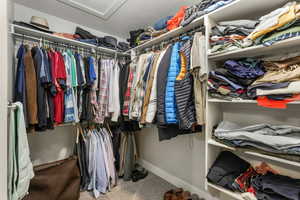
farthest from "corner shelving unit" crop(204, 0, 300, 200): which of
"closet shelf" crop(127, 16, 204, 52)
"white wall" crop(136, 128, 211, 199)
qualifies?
"white wall" crop(136, 128, 211, 199)

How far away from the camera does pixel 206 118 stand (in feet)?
3.59

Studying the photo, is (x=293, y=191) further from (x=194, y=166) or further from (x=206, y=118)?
(x=194, y=166)

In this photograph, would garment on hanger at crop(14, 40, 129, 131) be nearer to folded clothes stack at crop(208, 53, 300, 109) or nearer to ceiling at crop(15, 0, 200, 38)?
ceiling at crop(15, 0, 200, 38)

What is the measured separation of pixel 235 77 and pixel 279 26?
0.34 meters

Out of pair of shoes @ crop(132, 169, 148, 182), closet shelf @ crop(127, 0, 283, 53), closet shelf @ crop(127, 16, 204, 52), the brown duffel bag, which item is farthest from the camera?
pair of shoes @ crop(132, 169, 148, 182)

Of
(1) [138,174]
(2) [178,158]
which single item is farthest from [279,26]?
(1) [138,174]

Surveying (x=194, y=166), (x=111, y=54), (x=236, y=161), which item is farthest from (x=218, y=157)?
(x=111, y=54)

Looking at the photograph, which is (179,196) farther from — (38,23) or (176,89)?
(38,23)

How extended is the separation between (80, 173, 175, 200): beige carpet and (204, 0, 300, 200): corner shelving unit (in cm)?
81

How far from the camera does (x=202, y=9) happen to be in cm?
119

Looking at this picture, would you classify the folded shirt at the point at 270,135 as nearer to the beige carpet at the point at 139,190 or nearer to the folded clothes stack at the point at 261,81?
the folded clothes stack at the point at 261,81

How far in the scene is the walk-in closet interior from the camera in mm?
844

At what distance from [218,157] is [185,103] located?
565mm

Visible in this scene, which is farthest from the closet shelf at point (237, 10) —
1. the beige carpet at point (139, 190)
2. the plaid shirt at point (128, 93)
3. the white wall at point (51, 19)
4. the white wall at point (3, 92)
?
the beige carpet at point (139, 190)
